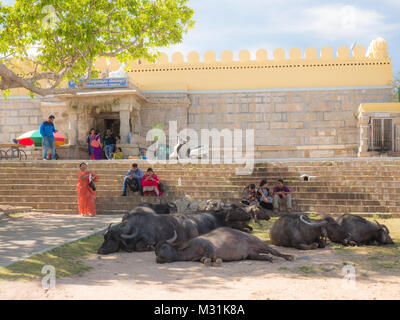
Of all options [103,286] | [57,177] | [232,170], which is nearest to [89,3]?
[57,177]

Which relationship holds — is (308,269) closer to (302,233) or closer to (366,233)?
(302,233)

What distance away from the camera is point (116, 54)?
40.7 ft

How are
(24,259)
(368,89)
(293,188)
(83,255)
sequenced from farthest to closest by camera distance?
(368,89) → (293,188) → (83,255) → (24,259)

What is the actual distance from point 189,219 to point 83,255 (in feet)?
6.07

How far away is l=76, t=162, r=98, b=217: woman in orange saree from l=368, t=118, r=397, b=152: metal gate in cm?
1363

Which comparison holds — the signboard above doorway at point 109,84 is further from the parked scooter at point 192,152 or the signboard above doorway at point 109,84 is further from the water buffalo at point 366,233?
the water buffalo at point 366,233

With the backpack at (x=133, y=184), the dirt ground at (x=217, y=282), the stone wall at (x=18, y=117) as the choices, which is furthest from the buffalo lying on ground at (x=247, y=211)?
the stone wall at (x=18, y=117)

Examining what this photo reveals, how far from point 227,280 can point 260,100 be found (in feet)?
57.1

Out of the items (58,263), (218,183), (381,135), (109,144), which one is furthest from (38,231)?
(381,135)

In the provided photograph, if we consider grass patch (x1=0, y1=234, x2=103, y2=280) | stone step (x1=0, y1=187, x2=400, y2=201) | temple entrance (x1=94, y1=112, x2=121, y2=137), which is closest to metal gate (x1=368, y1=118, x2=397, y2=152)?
stone step (x1=0, y1=187, x2=400, y2=201)

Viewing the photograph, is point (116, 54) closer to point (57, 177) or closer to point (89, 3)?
point (89, 3)

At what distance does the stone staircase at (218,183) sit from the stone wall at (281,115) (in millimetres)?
7417

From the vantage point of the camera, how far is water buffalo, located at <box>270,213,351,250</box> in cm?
665

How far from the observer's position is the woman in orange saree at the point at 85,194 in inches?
436
